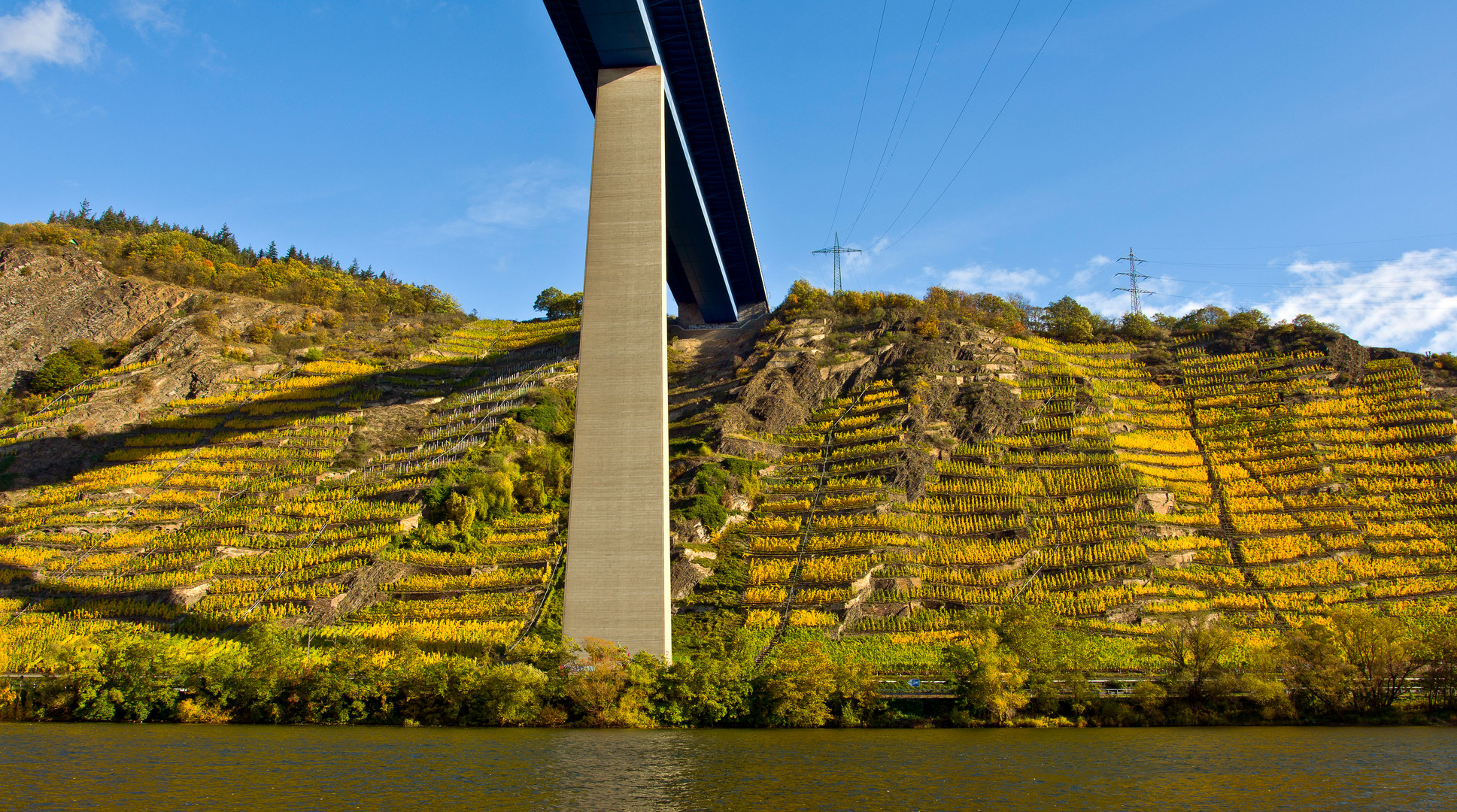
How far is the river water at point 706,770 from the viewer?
1033 cm

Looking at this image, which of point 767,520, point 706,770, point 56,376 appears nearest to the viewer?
point 706,770

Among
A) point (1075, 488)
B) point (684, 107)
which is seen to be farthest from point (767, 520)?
point (684, 107)

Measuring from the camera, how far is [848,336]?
43.0 metres

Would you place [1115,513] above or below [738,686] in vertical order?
above

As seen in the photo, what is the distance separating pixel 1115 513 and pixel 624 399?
61.4 ft

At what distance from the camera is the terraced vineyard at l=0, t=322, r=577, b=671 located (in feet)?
83.0

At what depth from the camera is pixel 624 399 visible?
21469mm

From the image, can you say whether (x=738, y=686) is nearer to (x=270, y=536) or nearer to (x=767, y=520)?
(x=767, y=520)

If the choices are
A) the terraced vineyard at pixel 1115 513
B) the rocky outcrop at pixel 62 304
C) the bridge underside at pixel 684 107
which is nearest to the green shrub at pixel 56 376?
the rocky outcrop at pixel 62 304

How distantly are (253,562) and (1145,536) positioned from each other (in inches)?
1203

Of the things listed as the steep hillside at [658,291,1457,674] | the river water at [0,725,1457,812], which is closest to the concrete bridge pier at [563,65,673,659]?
the river water at [0,725,1457,812]

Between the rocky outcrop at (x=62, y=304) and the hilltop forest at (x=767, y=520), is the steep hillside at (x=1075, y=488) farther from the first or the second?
the rocky outcrop at (x=62, y=304)

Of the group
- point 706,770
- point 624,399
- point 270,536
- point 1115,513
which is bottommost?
point 706,770

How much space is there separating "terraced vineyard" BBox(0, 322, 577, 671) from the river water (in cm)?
817
